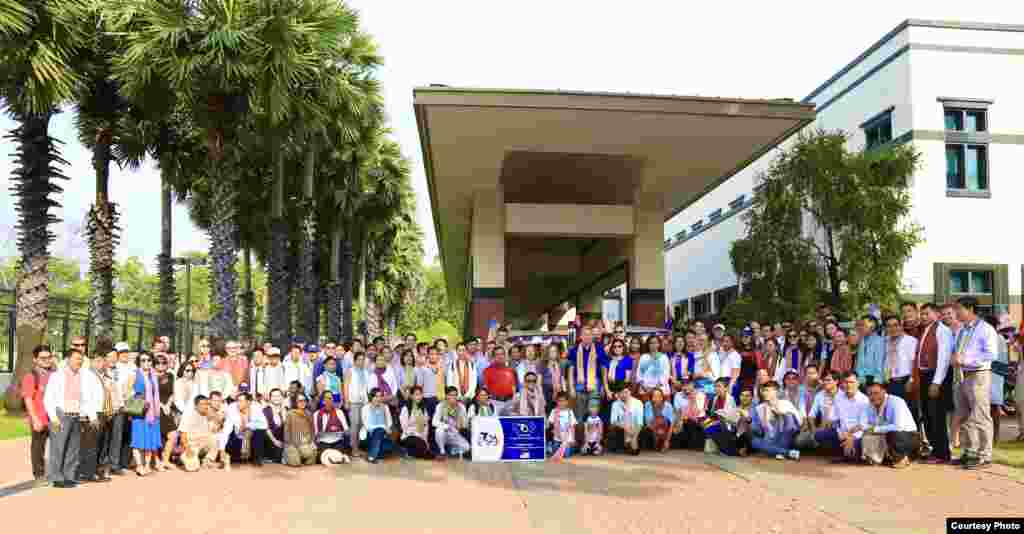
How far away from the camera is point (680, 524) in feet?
24.1

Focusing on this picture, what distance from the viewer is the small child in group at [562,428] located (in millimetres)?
11617

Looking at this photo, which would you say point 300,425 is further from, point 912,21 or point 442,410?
point 912,21

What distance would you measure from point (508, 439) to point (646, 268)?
41.9 feet

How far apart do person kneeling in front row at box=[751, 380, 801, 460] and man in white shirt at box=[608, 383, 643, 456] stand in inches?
64.6

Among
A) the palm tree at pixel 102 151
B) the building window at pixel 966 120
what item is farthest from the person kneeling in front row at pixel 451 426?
the building window at pixel 966 120

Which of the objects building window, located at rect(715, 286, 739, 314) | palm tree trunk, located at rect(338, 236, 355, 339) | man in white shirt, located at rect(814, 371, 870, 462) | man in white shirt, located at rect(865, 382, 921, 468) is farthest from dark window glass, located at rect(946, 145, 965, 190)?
palm tree trunk, located at rect(338, 236, 355, 339)

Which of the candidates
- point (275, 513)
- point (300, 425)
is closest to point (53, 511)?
point (275, 513)

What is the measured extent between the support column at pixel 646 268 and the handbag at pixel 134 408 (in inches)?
591

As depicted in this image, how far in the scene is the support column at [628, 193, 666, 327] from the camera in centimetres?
2316

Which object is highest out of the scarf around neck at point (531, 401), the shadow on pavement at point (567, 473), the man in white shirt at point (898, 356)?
the man in white shirt at point (898, 356)

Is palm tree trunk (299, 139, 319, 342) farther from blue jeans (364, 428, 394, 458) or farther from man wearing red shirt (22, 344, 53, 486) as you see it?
man wearing red shirt (22, 344, 53, 486)

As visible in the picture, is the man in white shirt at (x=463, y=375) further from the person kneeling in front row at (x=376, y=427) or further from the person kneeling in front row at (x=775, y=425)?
the person kneeling in front row at (x=775, y=425)

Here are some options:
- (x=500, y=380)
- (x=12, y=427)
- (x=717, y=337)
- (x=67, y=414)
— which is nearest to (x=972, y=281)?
(x=717, y=337)

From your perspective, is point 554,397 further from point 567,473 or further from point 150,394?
point 150,394
